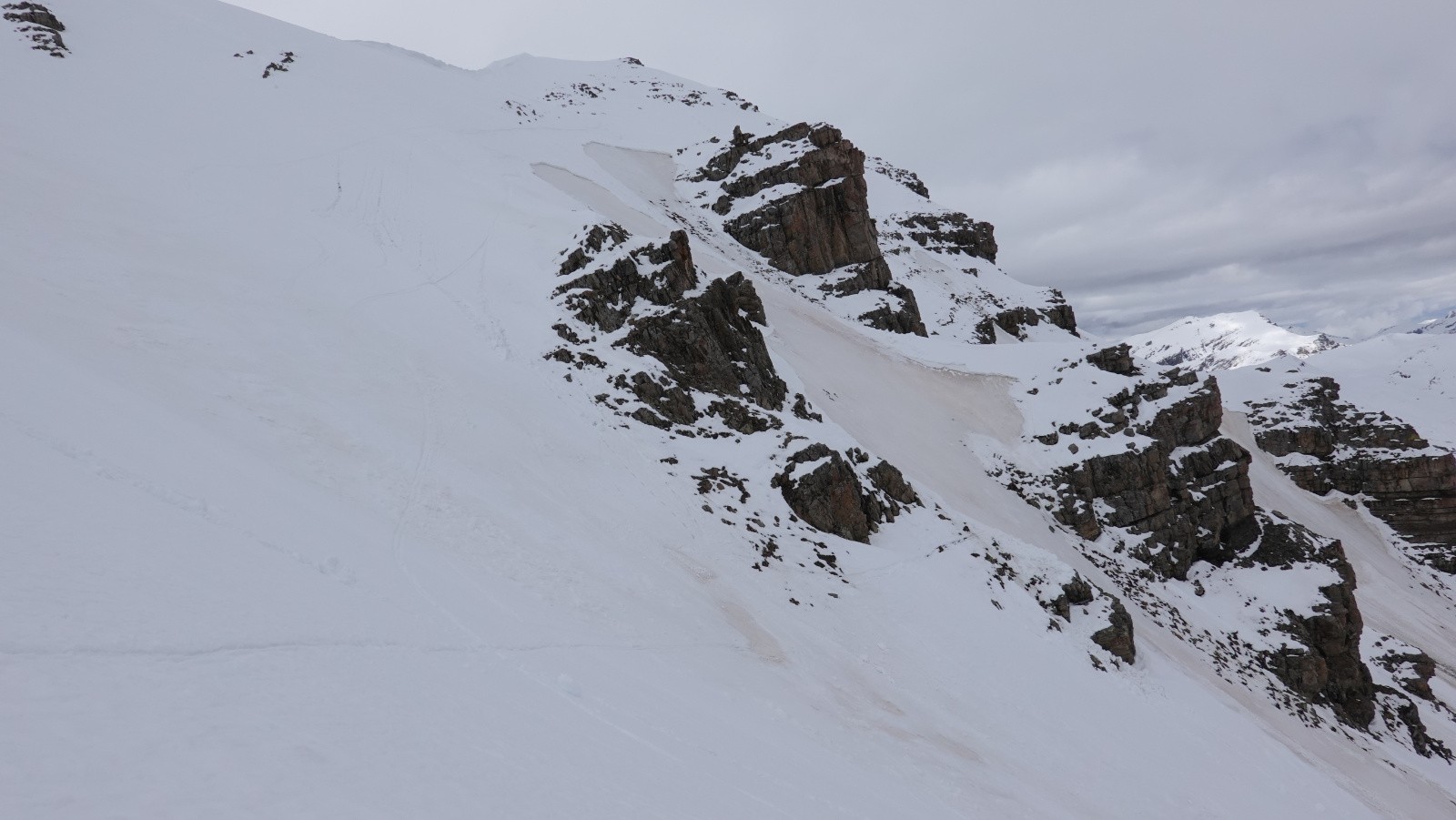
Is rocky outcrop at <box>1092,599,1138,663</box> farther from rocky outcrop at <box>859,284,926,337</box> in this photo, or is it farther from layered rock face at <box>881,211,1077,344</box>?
layered rock face at <box>881,211,1077,344</box>

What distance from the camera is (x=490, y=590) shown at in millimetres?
10484

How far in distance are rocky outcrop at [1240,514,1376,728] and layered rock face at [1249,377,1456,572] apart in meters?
35.1

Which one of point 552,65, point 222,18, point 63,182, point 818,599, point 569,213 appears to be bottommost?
point 818,599

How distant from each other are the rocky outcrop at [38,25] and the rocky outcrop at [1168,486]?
193 feet

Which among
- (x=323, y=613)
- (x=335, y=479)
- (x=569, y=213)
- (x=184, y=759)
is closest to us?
(x=184, y=759)

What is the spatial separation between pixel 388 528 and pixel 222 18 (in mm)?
67758

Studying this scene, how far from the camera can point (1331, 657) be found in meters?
29.2

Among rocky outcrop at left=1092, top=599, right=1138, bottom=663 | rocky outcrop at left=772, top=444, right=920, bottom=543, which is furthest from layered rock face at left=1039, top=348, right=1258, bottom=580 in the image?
rocky outcrop at left=772, top=444, right=920, bottom=543

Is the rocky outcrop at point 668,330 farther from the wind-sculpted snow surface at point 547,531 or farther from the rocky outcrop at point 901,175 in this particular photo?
the rocky outcrop at point 901,175

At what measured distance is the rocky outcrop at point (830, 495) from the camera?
19578 mm

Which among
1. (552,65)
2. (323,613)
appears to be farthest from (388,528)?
(552,65)

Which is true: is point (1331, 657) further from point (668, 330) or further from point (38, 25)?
point (38, 25)

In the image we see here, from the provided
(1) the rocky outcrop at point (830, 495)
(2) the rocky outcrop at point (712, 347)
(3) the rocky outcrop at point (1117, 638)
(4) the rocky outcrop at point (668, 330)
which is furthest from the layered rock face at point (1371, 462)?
(4) the rocky outcrop at point (668, 330)

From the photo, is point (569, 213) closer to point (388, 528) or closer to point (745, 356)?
point (745, 356)
